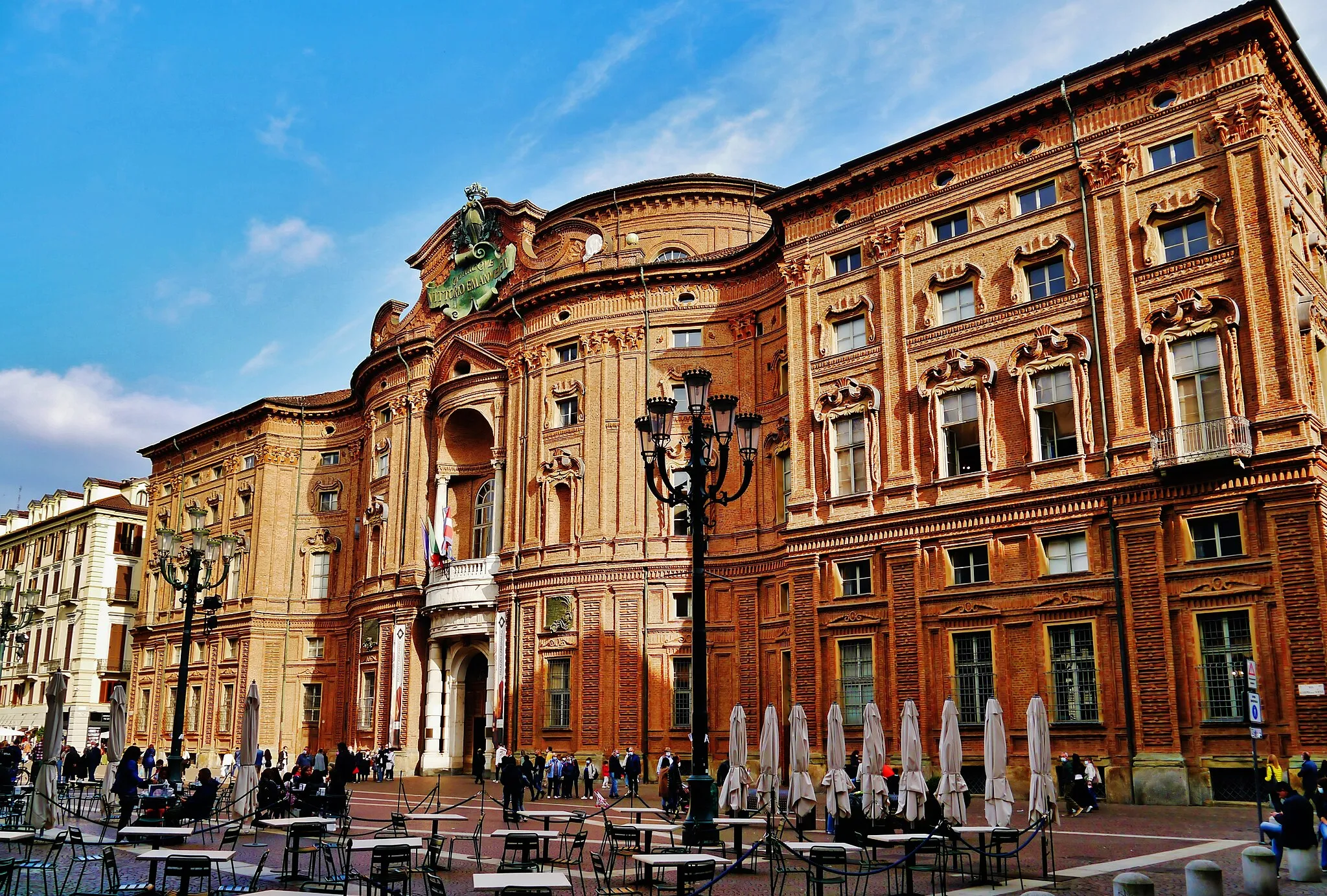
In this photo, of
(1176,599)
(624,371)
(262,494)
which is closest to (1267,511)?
(1176,599)

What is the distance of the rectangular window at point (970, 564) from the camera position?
98.8ft

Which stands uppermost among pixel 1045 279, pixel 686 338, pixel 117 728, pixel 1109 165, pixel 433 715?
pixel 1109 165

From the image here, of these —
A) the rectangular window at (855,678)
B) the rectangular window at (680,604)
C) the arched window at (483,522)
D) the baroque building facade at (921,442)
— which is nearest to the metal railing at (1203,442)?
the baroque building facade at (921,442)

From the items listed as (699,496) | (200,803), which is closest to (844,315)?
(699,496)

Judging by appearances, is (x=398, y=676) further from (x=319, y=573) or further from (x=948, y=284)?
(x=948, y=284)

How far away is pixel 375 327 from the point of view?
55875 mm

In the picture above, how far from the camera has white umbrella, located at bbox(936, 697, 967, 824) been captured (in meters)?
18.5

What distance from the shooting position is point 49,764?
22875 mm

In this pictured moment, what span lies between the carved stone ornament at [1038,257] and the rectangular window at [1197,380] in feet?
11.5

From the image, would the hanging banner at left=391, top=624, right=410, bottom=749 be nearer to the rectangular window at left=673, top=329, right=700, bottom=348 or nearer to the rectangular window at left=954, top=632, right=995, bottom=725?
the rectangular window at left=673, top=329, right=700, bottom=348

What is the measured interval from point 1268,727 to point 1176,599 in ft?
11.0

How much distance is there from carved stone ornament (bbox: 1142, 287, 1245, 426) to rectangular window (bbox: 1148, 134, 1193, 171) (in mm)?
3488

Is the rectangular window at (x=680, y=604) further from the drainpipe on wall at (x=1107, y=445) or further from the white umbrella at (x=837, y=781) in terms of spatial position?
the white umbrella at (x=837, y=781)

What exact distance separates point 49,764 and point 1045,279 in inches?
1040
